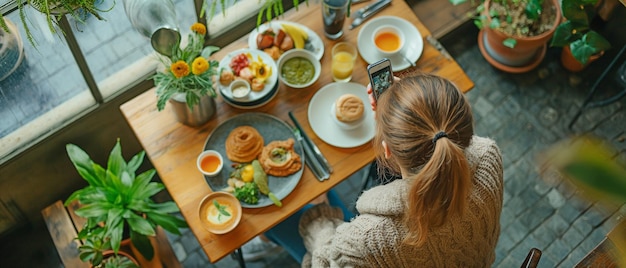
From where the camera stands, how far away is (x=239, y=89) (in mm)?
2303

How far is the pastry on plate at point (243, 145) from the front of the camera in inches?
86.4

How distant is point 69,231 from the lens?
8.54ft

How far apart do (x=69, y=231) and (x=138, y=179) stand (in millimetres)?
536

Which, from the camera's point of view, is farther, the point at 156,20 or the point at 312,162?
the point at 312,162

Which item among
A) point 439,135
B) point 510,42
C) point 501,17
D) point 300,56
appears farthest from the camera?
point 501,17

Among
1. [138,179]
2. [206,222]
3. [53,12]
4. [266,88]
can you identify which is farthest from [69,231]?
[53,12]

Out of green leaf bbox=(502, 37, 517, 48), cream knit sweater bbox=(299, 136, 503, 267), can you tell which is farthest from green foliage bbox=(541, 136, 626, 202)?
green leaf bbox=(502, 37, 517, 48)

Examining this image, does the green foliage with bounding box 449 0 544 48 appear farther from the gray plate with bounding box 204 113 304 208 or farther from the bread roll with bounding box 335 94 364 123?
the gray plate with bounding box 204 113 304 208

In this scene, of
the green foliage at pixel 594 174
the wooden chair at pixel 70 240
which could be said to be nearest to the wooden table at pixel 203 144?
the wooden chair at pixel 70 240

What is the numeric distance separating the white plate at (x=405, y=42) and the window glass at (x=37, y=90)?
119cm

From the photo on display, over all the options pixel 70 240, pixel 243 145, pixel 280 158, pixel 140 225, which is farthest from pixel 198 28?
pixel 70 240

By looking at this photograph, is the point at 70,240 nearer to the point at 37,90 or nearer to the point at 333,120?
the point at 37,90

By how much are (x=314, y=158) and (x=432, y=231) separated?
66 centimetres

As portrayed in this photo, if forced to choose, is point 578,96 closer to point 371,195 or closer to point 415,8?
point 415,8
